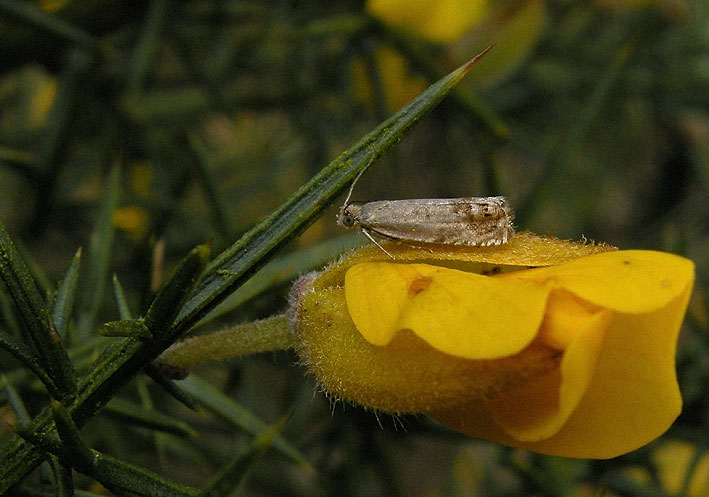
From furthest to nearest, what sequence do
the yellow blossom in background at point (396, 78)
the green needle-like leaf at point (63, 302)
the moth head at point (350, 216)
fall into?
A: the yellow blossom in background at point (396, 78)
the moth head at point (350, 216)
the green needle-like leaf at point (63, 302)

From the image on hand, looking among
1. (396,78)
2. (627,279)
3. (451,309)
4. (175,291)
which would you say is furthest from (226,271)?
(396,78)

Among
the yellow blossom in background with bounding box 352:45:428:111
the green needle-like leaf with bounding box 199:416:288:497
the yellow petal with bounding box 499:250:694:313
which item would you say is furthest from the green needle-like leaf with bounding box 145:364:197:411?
the yellow blossom in background with bounding box 352:45:428:111

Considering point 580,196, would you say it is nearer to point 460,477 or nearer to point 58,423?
point 460,477

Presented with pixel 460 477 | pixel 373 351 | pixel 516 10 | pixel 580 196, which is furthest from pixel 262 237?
pixel 580 196

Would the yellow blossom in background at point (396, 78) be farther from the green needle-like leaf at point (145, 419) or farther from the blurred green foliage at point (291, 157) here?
the green needle-like leaf at point (145, 419)

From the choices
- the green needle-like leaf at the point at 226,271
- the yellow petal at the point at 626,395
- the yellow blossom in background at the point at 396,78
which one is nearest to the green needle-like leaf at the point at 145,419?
the green needle-like leaf at the point at 226,271

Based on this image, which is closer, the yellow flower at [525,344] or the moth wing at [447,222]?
the yellow flower at [525,344]

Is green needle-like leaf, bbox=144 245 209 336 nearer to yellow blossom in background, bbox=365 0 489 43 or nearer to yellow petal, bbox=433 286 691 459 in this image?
yellow petal, bbox=433 286 691 459
